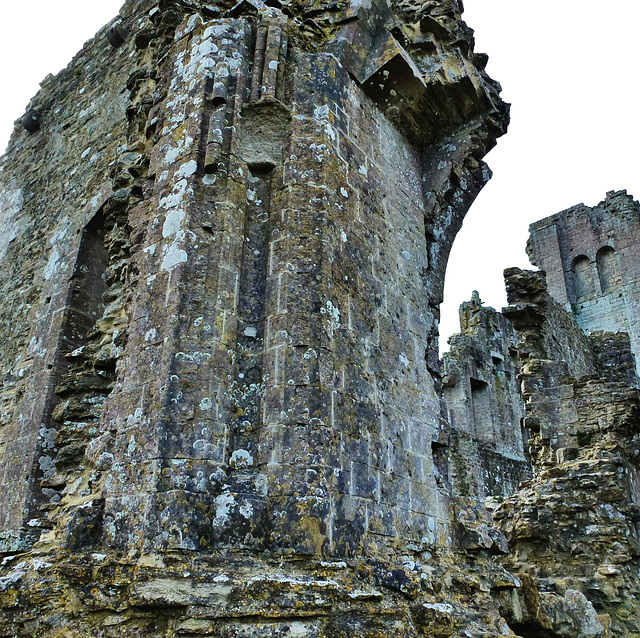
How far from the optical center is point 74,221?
6414 mm

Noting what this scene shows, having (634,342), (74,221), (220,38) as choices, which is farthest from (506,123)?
(634,342)

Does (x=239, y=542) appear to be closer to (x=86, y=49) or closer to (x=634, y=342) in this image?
(x=86, y=49)

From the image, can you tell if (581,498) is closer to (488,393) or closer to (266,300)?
(266,300)

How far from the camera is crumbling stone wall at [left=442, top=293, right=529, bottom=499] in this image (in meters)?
17.4

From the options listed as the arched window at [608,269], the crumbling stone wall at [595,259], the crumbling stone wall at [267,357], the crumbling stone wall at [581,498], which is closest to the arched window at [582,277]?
the crumbling stone wall at [595,259]

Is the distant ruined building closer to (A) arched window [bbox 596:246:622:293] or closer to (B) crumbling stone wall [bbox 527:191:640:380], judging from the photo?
(B) crumbling stone wall [bbox 527:191:640:380]

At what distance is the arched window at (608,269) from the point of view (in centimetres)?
2836

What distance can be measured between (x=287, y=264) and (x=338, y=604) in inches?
68.5

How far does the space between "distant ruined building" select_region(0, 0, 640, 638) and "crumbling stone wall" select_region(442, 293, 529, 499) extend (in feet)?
35.4

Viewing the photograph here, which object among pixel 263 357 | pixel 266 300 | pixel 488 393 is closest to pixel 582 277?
pixel 488 393

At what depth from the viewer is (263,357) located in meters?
3.42

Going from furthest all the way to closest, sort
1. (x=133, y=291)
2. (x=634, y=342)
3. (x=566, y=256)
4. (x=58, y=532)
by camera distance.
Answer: (x=566, y=256), (x=634, y=342), (x=133, y=291), (x=58, y=532)

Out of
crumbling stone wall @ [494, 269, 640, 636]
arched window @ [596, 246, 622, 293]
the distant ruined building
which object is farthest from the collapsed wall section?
arched window @ [596, 246, 622, 293]

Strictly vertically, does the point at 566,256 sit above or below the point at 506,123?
above
